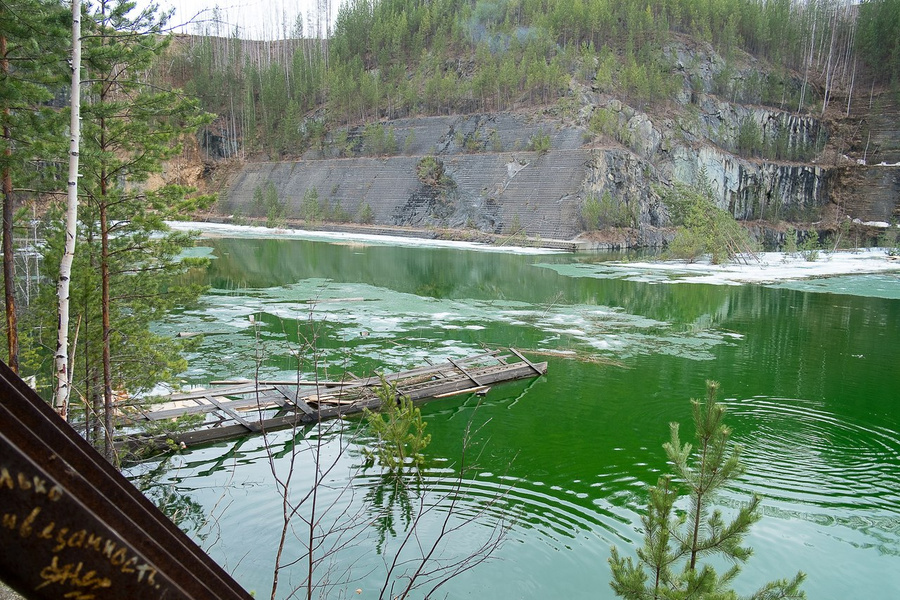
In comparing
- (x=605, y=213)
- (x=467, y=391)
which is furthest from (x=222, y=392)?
(x=605, y=213)

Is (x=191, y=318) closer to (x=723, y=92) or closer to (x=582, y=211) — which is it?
(x=582, y=211)

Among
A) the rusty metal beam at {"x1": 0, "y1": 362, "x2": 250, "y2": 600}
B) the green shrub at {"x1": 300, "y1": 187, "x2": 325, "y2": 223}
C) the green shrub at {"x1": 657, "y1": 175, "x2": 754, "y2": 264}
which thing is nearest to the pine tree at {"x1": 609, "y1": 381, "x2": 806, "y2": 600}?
the rusty metal beam at {"x1": 0, "y1": 362, "x2": 250, "y2": 600}

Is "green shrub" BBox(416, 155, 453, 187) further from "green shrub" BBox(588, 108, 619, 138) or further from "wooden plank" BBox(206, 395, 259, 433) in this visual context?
"wooden plank" BBox(206, 395, 259, 433)

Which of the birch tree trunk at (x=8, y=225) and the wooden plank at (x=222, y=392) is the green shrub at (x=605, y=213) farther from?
the birch tree trunk at (x=8, y=225)

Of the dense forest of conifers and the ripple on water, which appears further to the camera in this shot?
the dense forest of conifers

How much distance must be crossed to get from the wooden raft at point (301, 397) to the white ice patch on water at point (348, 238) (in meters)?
33.4

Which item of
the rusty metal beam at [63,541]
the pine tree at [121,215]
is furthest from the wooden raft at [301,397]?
the rusty metal beam at [63,541]

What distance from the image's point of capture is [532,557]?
830 cm

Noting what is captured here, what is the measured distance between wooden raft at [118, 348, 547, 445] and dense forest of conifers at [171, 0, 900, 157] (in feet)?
188

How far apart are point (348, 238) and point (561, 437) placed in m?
46.7

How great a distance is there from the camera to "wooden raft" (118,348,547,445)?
1137 cm

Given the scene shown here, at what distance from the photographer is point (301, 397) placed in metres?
12.8

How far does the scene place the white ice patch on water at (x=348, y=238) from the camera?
50.9 meters

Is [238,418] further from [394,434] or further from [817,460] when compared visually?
[817,460]
